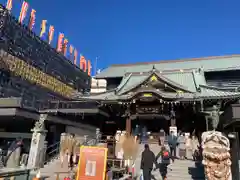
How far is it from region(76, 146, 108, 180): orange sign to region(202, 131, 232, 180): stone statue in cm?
467

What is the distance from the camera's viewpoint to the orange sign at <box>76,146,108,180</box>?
8.65 m

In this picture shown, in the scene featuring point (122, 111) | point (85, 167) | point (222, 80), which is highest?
point (222, 80)

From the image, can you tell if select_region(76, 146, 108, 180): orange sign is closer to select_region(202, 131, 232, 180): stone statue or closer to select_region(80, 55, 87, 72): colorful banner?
select_region(202, 131, 232, 180): stone statue

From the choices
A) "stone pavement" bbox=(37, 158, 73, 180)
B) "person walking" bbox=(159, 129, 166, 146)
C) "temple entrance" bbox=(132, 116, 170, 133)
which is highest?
"temple entrance" bbox=(132, 116, 170, 133)

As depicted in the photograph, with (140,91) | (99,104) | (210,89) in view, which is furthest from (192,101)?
(99,104)

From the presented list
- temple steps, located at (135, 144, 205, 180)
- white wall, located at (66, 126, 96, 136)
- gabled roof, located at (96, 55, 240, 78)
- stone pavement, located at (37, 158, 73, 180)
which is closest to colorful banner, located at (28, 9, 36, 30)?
gabled roof, located at (96, 55, 240, 78)

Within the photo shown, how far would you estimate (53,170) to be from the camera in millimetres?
14281

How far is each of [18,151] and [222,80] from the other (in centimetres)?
2233

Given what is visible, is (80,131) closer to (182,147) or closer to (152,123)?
(152,123)

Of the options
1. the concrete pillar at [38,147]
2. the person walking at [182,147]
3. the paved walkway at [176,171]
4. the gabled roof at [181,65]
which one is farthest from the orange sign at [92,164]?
the gabled roof at [181,65]

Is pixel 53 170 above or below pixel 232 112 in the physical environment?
below

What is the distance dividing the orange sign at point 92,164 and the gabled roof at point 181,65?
19300 millimetres

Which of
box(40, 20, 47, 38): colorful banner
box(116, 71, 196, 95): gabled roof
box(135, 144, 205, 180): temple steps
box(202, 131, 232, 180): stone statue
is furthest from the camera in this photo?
box(40, 20, 47, 38): colorful banner

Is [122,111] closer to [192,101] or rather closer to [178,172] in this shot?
[192,101]
